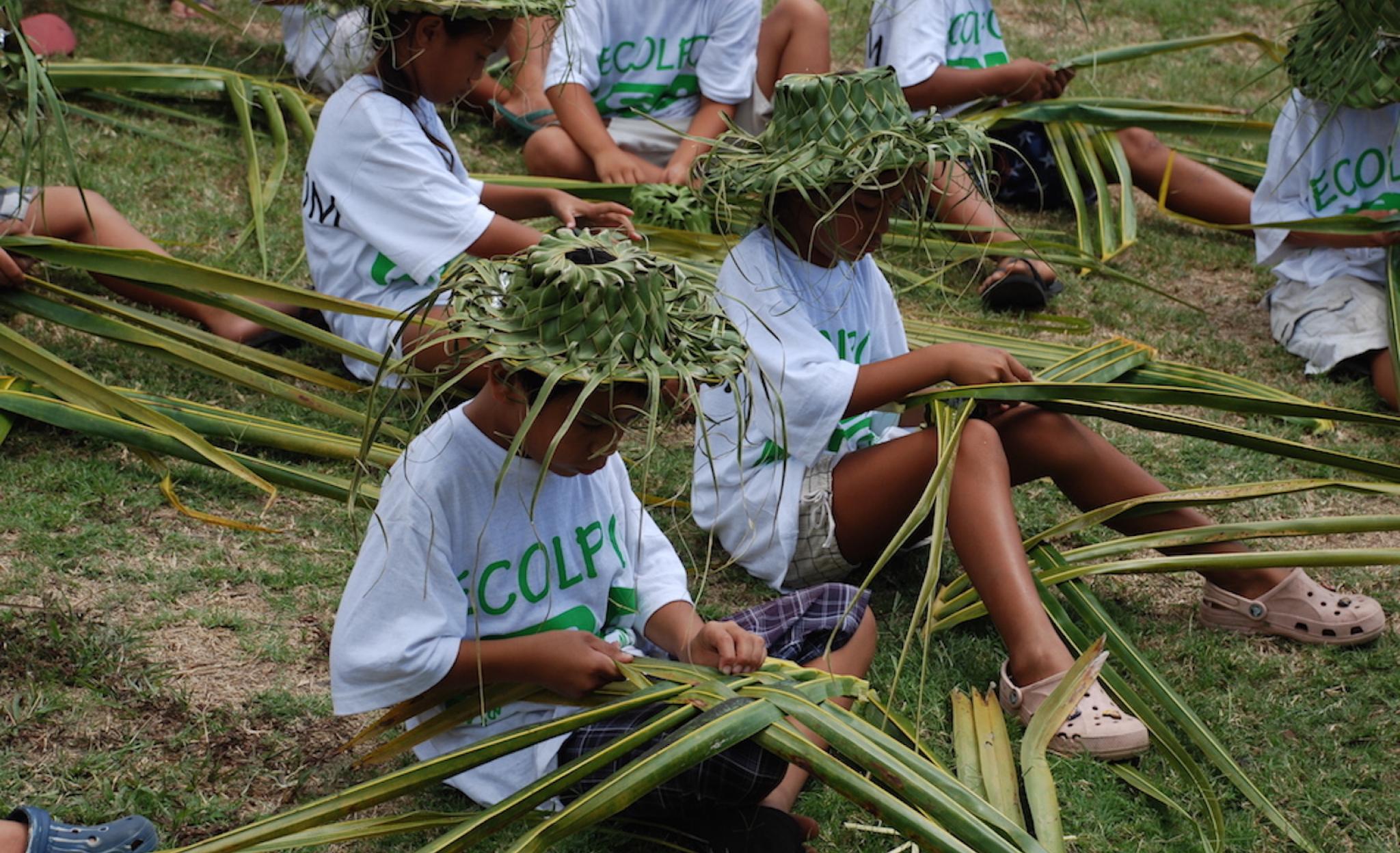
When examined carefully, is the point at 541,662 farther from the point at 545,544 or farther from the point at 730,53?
the point at 730,53

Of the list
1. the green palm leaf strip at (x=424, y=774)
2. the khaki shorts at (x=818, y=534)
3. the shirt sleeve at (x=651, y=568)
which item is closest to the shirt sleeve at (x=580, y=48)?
the khaki shorts at (x=818, y=534)

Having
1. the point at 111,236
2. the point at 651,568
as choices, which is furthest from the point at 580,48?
the point at 651,568

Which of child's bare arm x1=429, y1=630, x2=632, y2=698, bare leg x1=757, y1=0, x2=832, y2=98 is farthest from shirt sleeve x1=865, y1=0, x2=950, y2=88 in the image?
child's bare arm x1=429, y1=630, x2=632, y2=698

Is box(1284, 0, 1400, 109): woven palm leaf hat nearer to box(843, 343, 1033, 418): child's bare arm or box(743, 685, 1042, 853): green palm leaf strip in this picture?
box(843, 343, 1033, 418): child's bare arm

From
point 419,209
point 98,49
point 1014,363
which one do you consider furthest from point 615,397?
point 98,49

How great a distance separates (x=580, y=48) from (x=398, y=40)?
1.26 meters

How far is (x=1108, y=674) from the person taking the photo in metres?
2.34

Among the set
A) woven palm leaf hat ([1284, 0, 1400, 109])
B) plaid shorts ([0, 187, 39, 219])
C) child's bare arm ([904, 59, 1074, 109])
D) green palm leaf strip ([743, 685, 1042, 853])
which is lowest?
green palm leaf strip ([743, 685, 1042, 853])

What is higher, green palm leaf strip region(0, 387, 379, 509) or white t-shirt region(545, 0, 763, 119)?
white t-shirt region(545, 0, 763, 119)

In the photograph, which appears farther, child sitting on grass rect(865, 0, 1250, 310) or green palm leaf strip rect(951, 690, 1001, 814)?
child sitting on grass rect(865, 0, 1250, 310)

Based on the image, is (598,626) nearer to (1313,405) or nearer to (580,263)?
(580,263)

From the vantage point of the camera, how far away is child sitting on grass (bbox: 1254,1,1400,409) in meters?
3.50

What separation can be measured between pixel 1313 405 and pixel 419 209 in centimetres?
172

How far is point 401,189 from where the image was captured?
2977mm
